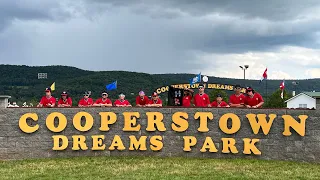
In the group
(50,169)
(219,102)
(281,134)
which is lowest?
(50,169)

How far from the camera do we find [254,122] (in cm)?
1386

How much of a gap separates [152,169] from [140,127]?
9.08 ft

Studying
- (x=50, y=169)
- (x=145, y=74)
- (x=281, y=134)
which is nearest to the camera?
(x=50, y=169)

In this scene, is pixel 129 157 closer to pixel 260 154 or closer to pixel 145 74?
pixel 260 154

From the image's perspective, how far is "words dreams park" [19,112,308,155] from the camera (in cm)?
1398

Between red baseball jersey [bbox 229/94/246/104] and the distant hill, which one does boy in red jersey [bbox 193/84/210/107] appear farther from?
the distant hill

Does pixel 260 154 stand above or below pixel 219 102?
below

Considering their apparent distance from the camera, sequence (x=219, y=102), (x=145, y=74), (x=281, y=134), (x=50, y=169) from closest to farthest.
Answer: (x=50, y=169)
(x=281, y=134)
(x=219, y=102)
(x=145, y=74)

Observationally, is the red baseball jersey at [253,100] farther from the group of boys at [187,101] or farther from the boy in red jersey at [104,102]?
the boy in red jersey at [104,102]

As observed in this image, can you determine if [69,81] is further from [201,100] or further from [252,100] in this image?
[252,100]

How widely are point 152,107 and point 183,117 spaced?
3.51 feet

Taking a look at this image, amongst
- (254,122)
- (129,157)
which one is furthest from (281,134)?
(129,157)

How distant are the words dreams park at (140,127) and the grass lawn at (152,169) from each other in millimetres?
551

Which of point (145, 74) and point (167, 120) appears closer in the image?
point (167, 120)
